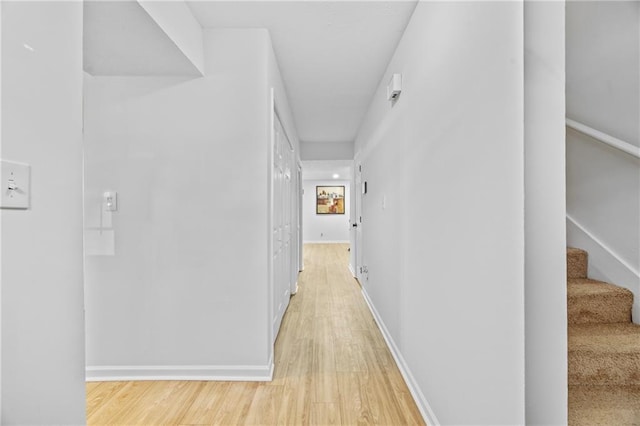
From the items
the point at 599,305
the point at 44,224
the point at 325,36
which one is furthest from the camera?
the point at 325,36

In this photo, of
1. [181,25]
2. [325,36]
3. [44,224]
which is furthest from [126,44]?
[44,224]

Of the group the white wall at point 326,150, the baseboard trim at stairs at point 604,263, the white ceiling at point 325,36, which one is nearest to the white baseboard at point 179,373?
the baseboard trim at stairs at point 604,263

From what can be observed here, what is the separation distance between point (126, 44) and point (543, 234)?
7.58 ft

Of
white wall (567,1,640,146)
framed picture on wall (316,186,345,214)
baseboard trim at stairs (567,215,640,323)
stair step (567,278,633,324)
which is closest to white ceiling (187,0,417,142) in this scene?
white wall (567,1,640,146)

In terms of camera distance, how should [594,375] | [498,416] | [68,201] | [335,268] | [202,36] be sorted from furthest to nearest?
[335,268]
[202,36]
[594,375]
[498,416]
[68,201]

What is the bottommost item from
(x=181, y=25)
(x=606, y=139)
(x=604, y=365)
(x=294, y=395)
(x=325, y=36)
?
(x=294, y=395)

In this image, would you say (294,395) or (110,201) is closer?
(294,395)

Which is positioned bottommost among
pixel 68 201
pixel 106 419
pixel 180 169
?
pixel 106 419

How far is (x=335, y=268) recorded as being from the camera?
6887 millimetres

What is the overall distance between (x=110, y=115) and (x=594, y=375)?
3236mm

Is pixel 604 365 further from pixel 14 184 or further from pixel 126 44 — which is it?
pixel 126 44

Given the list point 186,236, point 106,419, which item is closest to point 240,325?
point 186,236

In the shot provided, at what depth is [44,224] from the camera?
92 centimetres

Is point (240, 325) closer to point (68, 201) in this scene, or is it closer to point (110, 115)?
point (68, 201)
